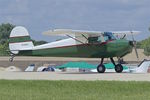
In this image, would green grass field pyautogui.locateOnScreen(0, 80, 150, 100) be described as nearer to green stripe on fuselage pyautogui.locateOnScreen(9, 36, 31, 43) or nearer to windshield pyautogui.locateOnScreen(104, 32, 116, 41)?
windshield pyautogui.locateOnScreen(104, 32, 116, 41)

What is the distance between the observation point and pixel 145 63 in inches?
1437

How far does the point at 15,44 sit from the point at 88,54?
5.55 m

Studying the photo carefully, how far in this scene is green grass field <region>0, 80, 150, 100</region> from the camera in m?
14.2

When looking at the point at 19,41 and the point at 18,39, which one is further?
the point at 18,39

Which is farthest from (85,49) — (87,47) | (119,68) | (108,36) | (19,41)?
(19,41)

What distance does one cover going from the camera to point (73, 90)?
16.2 metres

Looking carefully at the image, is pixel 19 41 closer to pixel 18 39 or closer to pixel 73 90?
pixel 18 39

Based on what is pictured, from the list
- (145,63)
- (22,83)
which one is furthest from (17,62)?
(22,83)

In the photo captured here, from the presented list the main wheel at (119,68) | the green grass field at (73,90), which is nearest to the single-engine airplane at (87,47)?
the main wheel at (119,68)

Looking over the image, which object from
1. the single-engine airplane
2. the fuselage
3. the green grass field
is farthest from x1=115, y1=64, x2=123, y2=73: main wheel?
the green grass field

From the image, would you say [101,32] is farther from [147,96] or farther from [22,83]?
[147,96]

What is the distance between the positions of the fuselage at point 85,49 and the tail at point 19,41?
0.79 metres

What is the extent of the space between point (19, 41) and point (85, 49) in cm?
520

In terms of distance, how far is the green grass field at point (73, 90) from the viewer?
1416 cm
